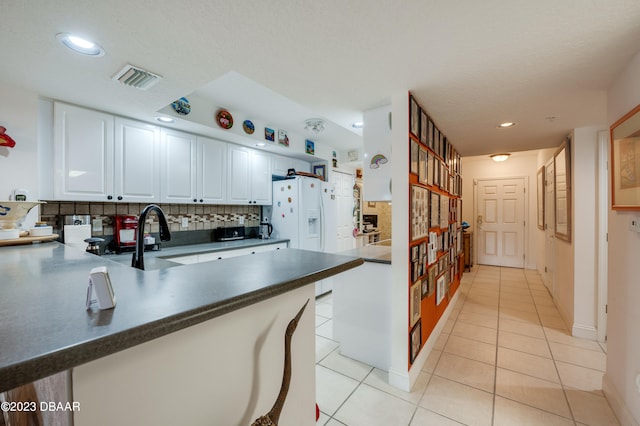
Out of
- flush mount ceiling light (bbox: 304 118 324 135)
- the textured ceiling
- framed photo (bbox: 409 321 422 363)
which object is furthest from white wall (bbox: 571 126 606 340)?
flush mount ceiling light (bbox: 304 118 324 135)

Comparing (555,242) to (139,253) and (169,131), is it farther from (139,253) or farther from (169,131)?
(169,131)

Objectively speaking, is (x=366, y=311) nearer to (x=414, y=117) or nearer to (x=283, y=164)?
(x=414, y=117)

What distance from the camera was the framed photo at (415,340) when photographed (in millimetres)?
1981

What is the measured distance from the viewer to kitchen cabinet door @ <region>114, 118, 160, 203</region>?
8.28ft

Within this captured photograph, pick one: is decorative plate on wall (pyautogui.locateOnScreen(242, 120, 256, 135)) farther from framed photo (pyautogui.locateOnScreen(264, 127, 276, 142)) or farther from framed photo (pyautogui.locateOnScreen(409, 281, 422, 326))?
framed photo (pyautogui.locateOnScreen(409, 281, 422, 326))

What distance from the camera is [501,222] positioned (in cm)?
570

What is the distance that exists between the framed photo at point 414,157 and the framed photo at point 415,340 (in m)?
1.20

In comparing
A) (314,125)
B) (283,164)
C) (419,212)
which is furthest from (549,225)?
(283,164)

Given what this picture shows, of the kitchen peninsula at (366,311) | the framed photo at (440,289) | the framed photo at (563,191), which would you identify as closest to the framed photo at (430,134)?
the kitchen peninsula at (366,311)

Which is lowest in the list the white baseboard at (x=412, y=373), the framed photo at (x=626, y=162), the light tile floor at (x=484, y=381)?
the light tile floor at (x=484, y=381)

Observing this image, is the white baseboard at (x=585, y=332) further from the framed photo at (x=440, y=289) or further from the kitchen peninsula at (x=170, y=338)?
the kitchen peninsula at (x=170, y=338)

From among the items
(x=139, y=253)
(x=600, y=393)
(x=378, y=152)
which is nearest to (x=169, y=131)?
(x=139, y=253)

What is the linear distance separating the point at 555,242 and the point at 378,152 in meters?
3.06

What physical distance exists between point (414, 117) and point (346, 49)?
840mm
